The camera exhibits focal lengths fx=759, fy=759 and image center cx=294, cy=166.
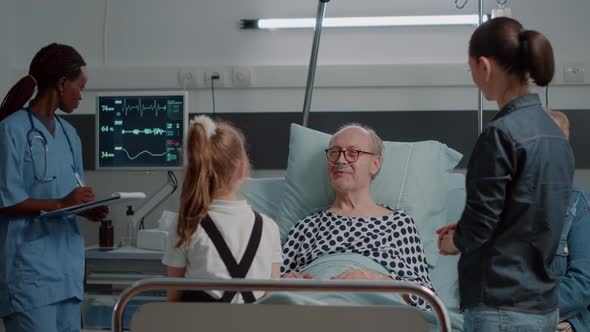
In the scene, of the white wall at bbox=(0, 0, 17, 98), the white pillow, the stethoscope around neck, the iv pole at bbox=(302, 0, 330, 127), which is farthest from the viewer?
the white wall at bbox=(0, 0, 17, 98)

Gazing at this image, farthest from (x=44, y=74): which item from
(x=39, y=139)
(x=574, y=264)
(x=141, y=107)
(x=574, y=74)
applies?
(x=574, y=74)

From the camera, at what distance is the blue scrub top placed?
2496 millimetres

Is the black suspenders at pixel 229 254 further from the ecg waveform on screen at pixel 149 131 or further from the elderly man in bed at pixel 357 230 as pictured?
the ecg waveform on screen at pixel 149 131

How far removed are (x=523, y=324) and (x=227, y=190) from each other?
2.57 ft

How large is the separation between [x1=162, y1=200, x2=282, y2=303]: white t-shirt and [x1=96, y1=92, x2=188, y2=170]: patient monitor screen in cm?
170

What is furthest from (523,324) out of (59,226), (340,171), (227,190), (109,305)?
(109,305)

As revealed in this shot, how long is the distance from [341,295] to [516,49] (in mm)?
888

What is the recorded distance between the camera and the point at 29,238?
255 centimetres

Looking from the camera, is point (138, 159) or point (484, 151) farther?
point (138, 159)

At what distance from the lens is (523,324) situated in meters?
1.77

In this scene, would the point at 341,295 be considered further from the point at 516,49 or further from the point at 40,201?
the point at 40,201

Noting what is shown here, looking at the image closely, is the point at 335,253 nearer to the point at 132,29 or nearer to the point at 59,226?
the point at 59,226

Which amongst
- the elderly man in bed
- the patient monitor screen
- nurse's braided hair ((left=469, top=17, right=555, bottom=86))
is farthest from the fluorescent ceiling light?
nurse's braided hair ((left=469, top=17, right=555, bottom=86))

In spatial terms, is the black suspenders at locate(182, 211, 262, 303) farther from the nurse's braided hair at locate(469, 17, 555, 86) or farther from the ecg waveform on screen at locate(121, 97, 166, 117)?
the ecg waveform on screen at locate(121, 97, 166, 117)
